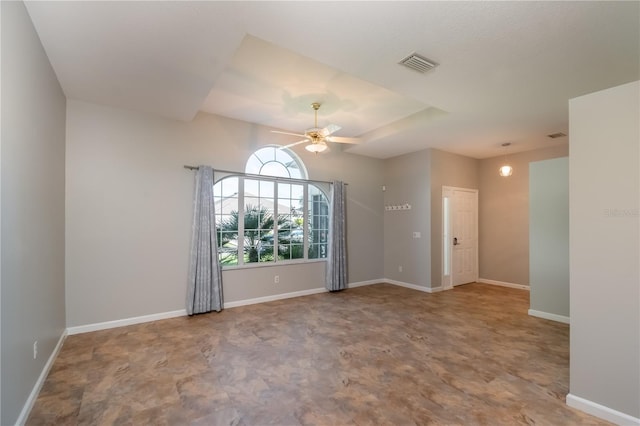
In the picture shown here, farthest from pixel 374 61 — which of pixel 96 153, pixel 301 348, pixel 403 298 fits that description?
pixel 403 298

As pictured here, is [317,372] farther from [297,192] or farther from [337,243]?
[297,192]

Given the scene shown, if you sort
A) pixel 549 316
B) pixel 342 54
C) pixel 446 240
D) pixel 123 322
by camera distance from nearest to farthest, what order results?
pixel 342 54
pixel 123 322
pixel 549 316
pixel 446 240

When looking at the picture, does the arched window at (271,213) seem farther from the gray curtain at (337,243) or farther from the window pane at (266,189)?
→ the gray curtain at (337,243)

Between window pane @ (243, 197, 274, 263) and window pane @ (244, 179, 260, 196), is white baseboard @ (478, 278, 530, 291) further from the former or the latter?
window pane @ (244, 179, 260, 196)

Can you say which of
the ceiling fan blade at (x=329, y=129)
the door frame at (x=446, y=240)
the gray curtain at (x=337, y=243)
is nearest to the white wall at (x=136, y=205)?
the gray curtain at (x=337, y=243)

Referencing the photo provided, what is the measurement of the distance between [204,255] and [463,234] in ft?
18.3

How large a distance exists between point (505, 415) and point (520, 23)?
2991 mm

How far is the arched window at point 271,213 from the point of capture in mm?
4934

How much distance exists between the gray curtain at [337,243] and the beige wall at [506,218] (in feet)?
11.7

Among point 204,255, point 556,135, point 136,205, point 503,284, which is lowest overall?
point 503,284

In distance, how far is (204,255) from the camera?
4379 millimetres

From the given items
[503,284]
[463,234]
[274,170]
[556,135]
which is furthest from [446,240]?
[274,170]

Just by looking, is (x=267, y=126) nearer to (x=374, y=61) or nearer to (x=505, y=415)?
(x=374, y=61)

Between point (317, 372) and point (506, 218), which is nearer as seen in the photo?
point (317, 372)
